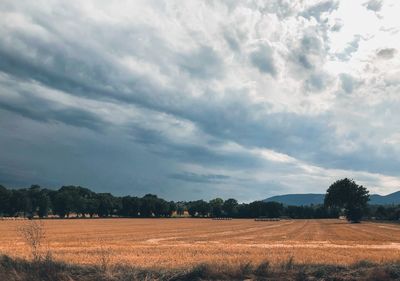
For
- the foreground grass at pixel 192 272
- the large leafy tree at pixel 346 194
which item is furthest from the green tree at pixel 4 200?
the foreground grass at pixel 192 272

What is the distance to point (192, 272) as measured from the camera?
59.4ft

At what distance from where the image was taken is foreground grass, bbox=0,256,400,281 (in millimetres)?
17250

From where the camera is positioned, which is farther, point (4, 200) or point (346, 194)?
point (4, 200)

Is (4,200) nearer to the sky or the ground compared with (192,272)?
nearer to the sky

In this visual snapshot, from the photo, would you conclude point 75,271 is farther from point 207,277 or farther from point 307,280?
point 307,280

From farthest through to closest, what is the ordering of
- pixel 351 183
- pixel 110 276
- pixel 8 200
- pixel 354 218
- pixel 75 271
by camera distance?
pixel 8 200, pixel 351 183, pixel 354 218, pixel 75 271, pixel 110 276

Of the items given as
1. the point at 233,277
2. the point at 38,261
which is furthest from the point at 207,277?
the point at 38,261

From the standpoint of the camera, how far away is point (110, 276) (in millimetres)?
17047

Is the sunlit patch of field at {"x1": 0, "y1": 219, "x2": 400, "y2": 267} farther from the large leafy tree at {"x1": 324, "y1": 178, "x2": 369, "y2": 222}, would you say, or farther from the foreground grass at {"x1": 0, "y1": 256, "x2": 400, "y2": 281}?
the large leafy tree at {"x1": 324, "y1": 178, "x2": 369, "y2": 222}

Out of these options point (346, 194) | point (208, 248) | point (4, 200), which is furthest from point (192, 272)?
point (4, 200)

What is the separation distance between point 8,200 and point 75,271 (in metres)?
186

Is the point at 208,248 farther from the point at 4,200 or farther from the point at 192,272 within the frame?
the point at 4,200

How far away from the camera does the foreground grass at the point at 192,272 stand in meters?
17.2

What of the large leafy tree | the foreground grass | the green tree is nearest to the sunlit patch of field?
the foreground grass
